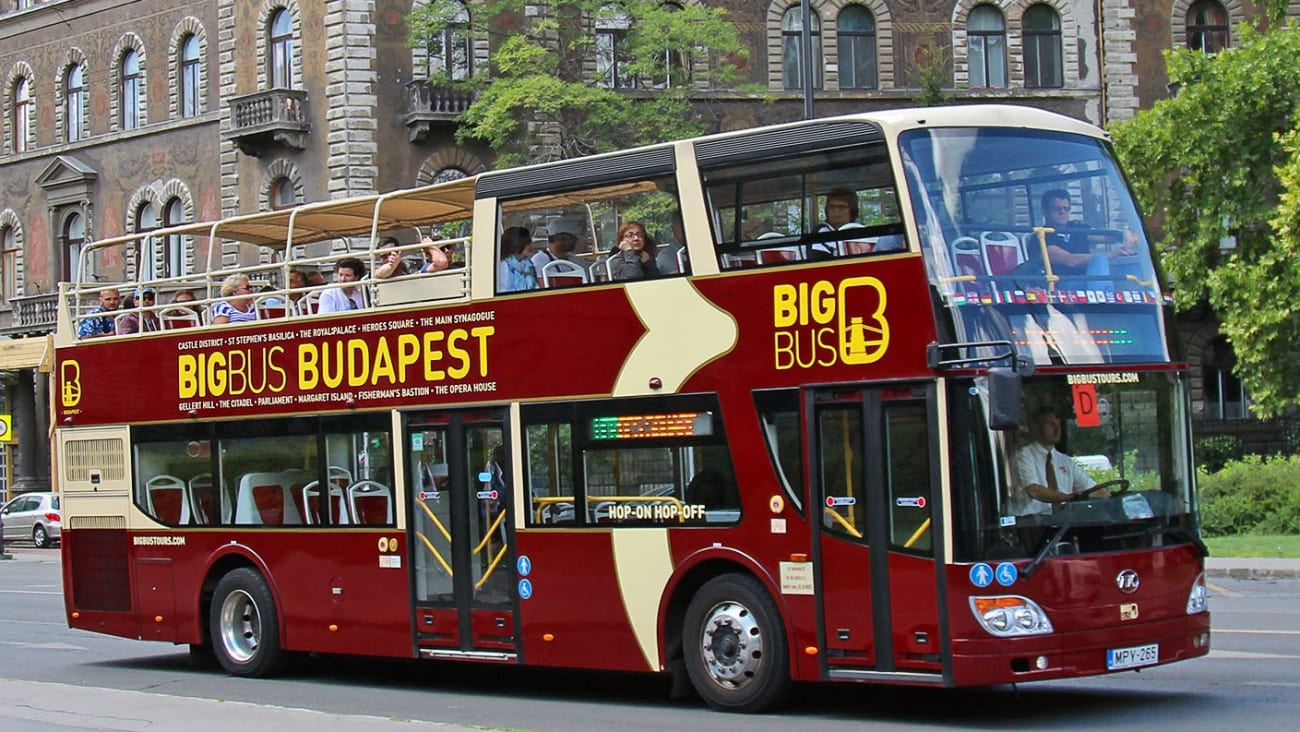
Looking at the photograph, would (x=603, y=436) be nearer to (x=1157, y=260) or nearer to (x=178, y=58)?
(x=1157, y=260)

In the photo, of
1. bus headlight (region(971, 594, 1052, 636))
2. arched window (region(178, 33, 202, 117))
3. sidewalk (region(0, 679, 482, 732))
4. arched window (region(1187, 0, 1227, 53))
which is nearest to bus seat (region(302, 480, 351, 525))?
sidewalk (region(0, 679, 482, 732))

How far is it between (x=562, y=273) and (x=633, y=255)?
819 millimetres

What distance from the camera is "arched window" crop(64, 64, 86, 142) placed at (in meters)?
51.7

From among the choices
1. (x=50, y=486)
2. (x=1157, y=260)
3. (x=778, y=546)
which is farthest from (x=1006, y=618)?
(x=50, y=486)

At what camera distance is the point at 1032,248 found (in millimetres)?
11758

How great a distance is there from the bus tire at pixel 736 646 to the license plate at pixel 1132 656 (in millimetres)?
2183

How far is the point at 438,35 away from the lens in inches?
Answer: 1706

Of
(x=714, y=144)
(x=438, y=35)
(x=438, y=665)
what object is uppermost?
(x=438, y=35)

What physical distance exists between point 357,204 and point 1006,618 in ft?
24.5

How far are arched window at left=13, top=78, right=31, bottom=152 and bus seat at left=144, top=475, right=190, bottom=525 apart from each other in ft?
129

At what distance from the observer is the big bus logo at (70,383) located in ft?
60.3

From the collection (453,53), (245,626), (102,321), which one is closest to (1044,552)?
(245,626)

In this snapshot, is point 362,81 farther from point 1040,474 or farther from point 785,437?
point 1040,474

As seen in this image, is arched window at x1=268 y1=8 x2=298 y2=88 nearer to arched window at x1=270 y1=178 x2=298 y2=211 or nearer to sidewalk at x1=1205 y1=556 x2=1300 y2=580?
arched window at x1=270 y1=178 x2=298 y2=211
